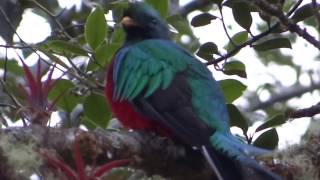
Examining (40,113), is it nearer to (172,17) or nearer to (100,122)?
(100,122)

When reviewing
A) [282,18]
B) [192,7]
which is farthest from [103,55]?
[192,7]

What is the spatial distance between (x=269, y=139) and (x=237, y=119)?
8.8 inches

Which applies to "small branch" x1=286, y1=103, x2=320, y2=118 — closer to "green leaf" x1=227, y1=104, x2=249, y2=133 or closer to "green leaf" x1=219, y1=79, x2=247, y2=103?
"green leaf" x1=227, y1=104, x2=249, y2=133

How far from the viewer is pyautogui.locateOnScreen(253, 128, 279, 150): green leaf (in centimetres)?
359

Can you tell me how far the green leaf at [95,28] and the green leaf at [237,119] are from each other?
0.72 metres

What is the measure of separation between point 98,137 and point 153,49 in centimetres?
130

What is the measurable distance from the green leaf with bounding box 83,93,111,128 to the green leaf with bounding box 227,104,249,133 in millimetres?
610

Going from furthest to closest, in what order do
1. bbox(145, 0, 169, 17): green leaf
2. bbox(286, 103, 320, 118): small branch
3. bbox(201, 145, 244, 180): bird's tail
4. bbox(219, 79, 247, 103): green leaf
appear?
bbox(145, 0, 169, 17): green leaf → bbox(219, 79, 247, 103): green leaf → bbox(286, 103, 320, 118): small branch → bbox(201, 145, 244, 180): bird's tail

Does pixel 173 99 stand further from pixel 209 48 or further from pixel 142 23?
pixel 142 23

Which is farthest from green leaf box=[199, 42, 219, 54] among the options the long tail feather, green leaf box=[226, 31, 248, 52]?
the long tail feather

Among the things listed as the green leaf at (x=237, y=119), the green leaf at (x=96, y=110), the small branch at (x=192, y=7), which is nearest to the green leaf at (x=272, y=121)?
the green leaf at (x=237, y=119)

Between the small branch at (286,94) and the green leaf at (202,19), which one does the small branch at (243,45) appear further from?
the small branch at (286,94)

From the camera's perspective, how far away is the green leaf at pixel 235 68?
4.08 metres

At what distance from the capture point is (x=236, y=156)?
9.82ft
